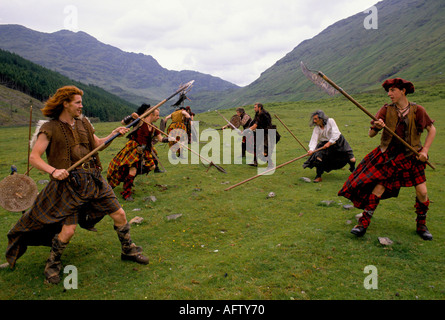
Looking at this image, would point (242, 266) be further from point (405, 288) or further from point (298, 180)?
point (298, 180)

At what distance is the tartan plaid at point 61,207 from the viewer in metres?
4.75

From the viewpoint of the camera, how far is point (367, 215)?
586 centimetres

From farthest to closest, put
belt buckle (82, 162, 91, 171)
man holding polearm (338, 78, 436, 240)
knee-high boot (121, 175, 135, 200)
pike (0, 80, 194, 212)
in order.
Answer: knee-high boot (121, 175, 135, 200)
man holding polearm (338, 78, 436, 240)
pike (0, 80, 194, 212)
belt buckle (82, 162, 91, 171)

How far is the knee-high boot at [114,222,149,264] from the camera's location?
523 cm

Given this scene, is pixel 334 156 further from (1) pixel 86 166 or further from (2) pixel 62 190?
(2) pixel 62 190

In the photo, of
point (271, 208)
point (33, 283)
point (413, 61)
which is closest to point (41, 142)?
point (33, 283)

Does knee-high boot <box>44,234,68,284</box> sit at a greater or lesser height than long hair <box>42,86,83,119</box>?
lesser

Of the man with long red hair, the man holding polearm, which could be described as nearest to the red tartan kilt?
the man with long red hair

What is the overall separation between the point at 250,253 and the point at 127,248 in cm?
229

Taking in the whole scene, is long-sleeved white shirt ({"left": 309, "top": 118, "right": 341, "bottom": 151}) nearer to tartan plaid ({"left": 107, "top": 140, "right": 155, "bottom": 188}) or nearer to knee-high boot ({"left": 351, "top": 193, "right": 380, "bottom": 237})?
knee-high boot ({"left": 351, "top": 193, "right": 380, "bottom": 237})

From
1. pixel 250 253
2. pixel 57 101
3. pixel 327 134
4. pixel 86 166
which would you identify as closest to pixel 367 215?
pixel 250 253

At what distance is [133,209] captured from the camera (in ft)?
27.6

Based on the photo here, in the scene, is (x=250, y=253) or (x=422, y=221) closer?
(x=250, y=253)

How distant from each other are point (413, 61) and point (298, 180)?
157491mm
